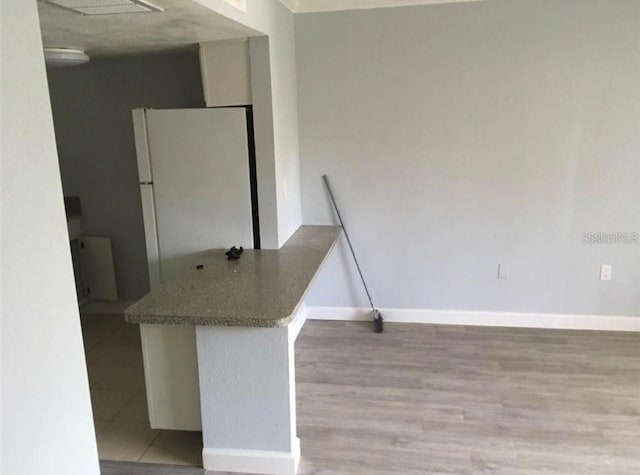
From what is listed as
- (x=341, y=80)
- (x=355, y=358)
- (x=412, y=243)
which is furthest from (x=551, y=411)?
(x=341, y=80)

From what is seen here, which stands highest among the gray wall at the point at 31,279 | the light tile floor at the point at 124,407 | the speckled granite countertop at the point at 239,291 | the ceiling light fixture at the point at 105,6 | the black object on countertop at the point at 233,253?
the ceiling light fixture at the point at 105,6

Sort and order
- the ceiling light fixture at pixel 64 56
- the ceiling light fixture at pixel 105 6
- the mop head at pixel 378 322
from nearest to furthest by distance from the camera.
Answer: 1. the ceiling light fixture at pixel 105 6
2. the ceiling light fixture at pixel 64 56
3. the mop head at pixel 378 322

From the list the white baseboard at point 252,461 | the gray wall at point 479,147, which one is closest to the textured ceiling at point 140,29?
the gray wall at point 479,147

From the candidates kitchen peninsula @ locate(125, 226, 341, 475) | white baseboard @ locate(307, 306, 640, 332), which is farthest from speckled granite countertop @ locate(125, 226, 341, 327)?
white baseboard @ locate(307, 306, 640, 332)

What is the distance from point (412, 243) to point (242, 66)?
5.53 feet

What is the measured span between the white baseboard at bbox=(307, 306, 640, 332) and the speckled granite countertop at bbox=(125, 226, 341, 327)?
2.88 feet

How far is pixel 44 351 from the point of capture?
904 millimetres

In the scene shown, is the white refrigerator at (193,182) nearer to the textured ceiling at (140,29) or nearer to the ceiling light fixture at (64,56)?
the textured ceiling at (140,29)

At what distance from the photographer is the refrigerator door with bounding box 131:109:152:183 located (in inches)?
109

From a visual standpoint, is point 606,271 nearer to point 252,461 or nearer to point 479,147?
point 479,147

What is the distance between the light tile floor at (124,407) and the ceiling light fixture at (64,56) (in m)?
1.86

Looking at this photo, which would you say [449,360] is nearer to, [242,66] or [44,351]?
[242,66]

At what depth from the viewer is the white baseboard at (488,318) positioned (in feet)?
11.2

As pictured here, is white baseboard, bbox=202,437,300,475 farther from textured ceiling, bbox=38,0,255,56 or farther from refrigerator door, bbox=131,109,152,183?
Result: textured ceiling, bbox=38,0,255,56
